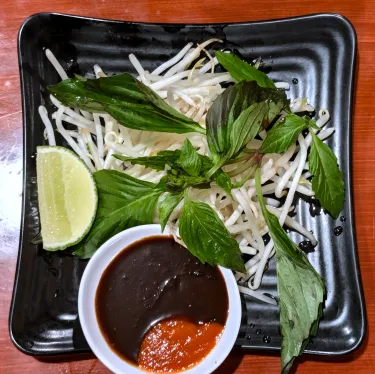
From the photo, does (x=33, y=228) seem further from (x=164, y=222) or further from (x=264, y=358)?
(x=264, y=358)

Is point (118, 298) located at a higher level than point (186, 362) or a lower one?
higher

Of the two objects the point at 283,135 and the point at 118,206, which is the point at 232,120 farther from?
the point at 118,206

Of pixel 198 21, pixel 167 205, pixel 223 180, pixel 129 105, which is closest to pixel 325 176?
pixel 223 180

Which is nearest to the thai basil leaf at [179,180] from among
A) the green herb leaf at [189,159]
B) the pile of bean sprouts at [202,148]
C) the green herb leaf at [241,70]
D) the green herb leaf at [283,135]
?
the green herb leaf at [189,159]

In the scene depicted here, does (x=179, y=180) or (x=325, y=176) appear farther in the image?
(x=325, y=176)

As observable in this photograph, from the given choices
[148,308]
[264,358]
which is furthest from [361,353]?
[148,308]

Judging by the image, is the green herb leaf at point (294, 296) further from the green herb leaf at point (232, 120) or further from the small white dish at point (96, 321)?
the green herb leaf at point (232, 120)
